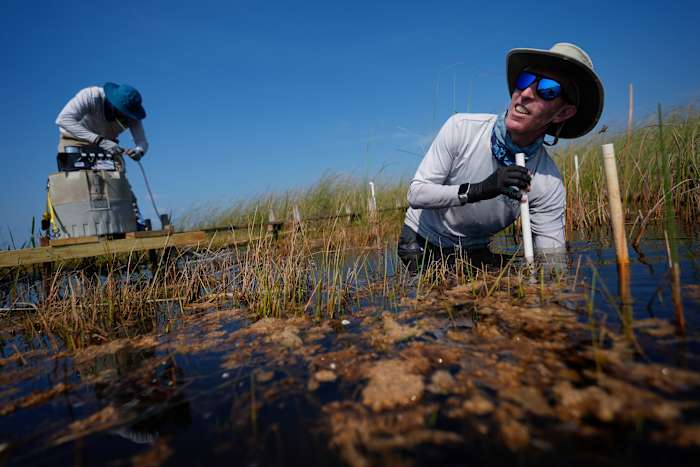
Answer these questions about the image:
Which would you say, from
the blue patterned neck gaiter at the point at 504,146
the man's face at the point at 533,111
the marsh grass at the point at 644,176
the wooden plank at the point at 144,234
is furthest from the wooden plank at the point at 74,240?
the marsh grass at the point at 644,176

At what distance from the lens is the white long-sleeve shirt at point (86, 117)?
4.15 meters

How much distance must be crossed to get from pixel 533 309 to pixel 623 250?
0.72 meters

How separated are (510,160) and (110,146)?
445cm

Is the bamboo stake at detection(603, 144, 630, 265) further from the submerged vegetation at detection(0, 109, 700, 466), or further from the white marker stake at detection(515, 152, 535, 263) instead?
the white marker stake at detection(515, 152, 535, 263)

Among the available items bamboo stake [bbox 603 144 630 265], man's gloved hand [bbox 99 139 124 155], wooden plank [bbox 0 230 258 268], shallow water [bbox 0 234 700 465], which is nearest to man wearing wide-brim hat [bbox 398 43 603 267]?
bamboo stake [bbox 603 144 630 265]

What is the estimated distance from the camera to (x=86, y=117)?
434 cm

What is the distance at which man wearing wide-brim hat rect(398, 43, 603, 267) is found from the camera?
2.35 meters

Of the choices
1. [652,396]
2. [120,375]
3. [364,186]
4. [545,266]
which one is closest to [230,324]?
[120,375]

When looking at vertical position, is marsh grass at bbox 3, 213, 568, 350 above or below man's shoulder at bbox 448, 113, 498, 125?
below

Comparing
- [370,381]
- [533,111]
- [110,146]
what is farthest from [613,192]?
[110,146]

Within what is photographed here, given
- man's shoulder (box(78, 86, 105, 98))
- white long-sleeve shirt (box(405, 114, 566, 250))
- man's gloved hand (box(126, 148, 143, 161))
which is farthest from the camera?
man's gloved hand (box(126, 148, 143, 161))

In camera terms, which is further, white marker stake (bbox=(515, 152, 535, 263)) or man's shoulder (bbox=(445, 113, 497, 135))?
man's shoulder (bbox=(445, 113, 497, 135))

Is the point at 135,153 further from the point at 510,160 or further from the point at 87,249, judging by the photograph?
the point at 510,160

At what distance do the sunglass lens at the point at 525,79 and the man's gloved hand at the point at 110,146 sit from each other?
14.6 feet
